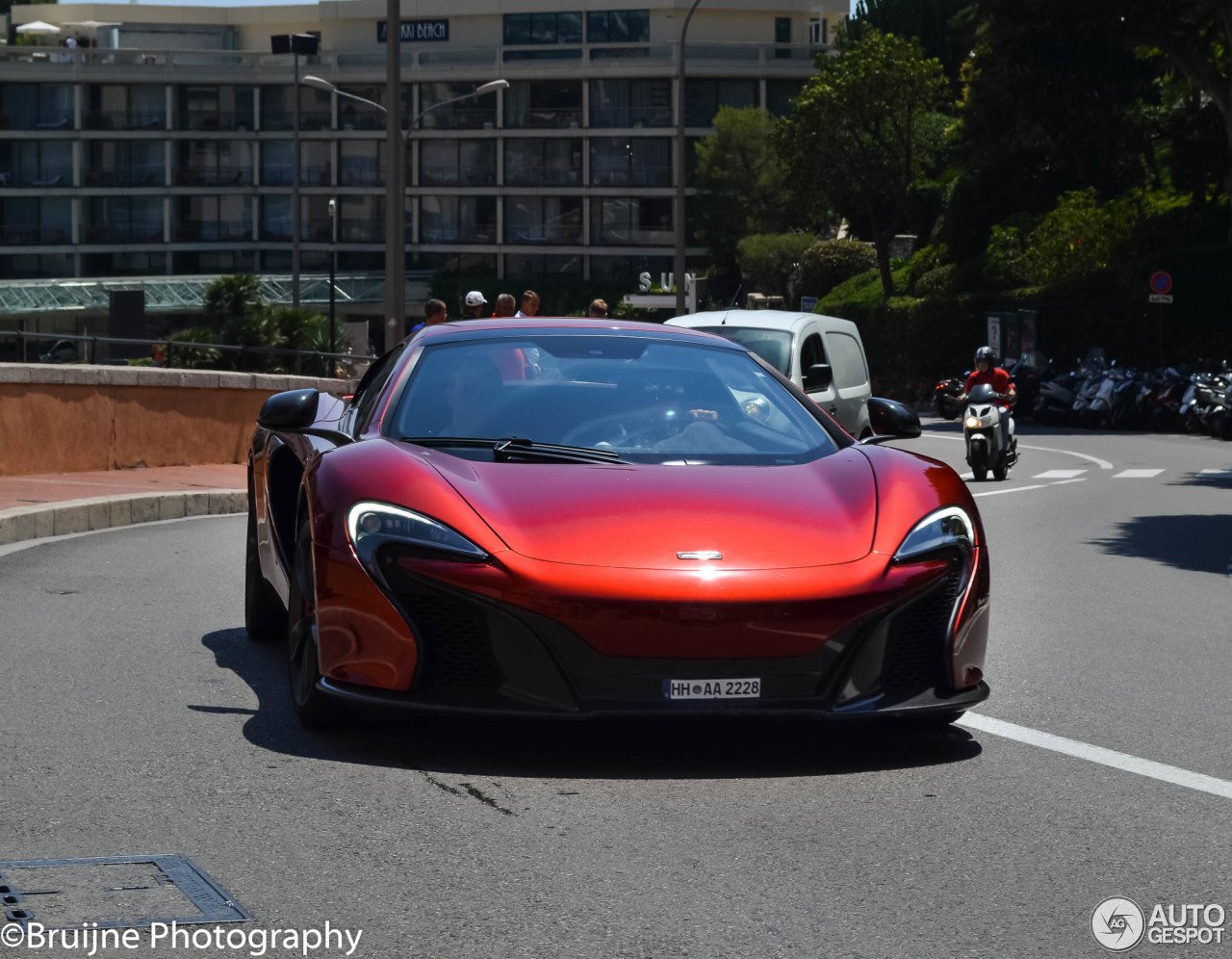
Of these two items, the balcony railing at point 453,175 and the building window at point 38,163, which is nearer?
the building window at point 38,163

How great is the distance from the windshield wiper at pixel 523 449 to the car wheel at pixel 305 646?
52cm

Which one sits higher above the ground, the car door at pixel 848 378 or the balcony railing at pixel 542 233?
the balcony railing at pixel 542 233

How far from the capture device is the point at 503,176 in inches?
3708

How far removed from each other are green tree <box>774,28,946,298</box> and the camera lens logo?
59.3m

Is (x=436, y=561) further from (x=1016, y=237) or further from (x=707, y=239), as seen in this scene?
(x=707, y=239)

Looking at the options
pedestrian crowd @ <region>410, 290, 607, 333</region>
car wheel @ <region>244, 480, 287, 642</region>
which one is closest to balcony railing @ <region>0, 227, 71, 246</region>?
pedestrian crowd @ <region>410, 290, 607, 333</region>

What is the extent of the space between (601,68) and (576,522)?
88.8 meters

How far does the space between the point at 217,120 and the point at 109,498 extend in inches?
3323

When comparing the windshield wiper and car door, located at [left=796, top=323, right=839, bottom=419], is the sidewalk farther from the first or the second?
the windshield wiper

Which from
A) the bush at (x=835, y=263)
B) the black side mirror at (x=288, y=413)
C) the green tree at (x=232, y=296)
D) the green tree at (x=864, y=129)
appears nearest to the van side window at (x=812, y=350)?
the black side mirror at (x=288, y=413)

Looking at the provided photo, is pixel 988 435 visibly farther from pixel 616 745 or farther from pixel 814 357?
pixel 616 745

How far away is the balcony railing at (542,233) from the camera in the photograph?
307ft

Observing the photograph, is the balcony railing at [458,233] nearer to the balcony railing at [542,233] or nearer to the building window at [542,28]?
the balcony railing at [542,233]

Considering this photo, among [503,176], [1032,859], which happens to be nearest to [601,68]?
[503,176]
